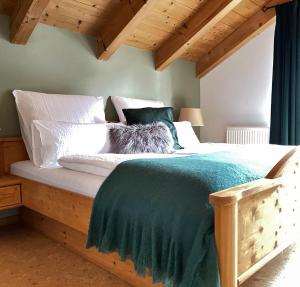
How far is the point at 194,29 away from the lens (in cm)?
350

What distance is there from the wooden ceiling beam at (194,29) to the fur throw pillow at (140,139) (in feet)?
4.79

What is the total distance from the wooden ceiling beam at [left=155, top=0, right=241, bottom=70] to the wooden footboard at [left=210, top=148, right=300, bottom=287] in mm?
2121

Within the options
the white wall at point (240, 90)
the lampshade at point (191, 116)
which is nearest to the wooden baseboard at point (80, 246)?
the lampshade at point (191, 116)

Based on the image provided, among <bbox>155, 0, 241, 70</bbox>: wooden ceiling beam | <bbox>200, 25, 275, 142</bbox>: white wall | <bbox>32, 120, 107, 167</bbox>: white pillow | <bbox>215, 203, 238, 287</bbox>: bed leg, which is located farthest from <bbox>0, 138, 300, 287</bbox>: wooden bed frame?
<bbox>200, 25, 275, 142</bbox>: white wall

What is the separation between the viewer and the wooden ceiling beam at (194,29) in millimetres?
3240

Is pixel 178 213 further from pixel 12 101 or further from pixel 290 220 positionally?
pixel 12 101

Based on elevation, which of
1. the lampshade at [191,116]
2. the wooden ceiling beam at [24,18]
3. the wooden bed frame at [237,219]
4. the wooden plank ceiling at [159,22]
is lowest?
the wooden bed frame at [237,219]

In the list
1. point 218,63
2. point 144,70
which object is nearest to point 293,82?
point 218,63

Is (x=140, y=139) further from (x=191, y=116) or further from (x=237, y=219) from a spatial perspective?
(x=191, y=116)

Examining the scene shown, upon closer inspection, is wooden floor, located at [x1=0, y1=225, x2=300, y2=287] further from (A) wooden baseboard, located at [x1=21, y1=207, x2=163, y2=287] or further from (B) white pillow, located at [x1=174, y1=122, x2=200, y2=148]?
(B) white pillow, located at [x1=174, y1=122, x2=200, y2=148]

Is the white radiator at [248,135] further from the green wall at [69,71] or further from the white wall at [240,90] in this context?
the green wall at [69,71]

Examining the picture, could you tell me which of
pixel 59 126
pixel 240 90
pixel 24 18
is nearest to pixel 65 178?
pixel 59 126

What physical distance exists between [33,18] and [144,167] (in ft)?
5.66

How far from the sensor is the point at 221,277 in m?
→ 1.18
